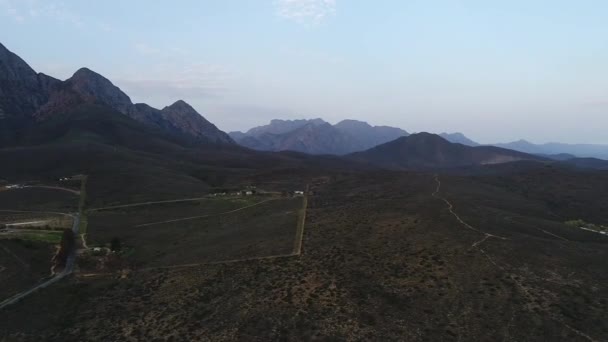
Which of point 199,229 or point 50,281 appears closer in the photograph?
point 50,281

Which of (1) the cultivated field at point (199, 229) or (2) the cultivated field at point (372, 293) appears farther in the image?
(1) the cultivated field at point (199, 229)

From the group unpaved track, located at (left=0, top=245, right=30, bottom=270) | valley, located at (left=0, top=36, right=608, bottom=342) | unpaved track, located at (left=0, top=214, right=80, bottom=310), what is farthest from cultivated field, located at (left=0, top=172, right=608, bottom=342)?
unpaved track, located at (left=0, top=245, right=30, bottom=270)

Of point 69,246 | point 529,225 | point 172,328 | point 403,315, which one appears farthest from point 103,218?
point 529,225

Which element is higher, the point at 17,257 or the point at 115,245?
the point at 17,257

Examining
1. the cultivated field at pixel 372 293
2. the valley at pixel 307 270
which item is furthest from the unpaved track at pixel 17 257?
the cultivated field at pixel 372 293

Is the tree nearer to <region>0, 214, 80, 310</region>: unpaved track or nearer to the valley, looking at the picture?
the valley

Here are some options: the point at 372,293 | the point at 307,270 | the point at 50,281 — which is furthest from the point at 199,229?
the point at 372,293

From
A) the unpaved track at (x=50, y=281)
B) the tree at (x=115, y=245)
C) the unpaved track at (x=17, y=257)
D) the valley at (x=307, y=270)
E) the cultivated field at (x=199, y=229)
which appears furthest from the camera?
the tree at (x=115, y=245)

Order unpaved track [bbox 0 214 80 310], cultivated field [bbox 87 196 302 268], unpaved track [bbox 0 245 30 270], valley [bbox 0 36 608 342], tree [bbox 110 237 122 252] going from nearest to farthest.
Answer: valley [bbox 0 36 608 342] → unpaved track [bbox 0 214 80 310] → unpaved track [bbox 0 245 30 270] → cultivated field [bbox 87 196 302 268] → tree [bbox 110 237 122 252]

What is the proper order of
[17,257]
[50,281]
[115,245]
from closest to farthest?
1. [50,281]
2. [17,257]
3. [115,245]

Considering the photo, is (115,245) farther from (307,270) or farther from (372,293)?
(372,293)

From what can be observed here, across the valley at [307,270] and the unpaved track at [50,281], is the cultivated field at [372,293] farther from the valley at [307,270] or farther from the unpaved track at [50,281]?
the unpaved track at [50,281]
